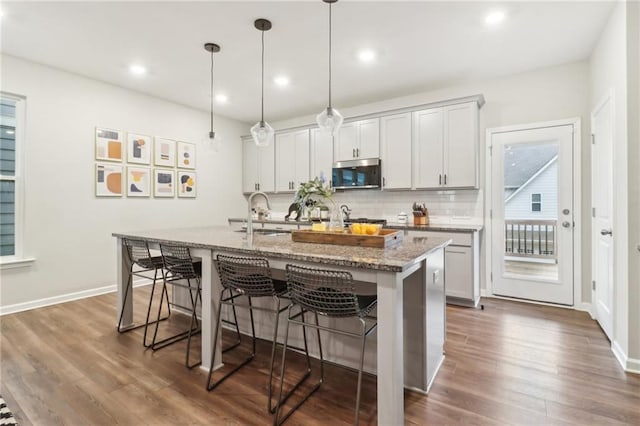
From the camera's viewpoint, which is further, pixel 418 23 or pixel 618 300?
pixel 418 23

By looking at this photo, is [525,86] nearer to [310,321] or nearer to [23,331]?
[310,321]

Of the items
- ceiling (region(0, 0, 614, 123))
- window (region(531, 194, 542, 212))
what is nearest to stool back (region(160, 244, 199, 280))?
ceiling (region(0, 0, 614, 123))

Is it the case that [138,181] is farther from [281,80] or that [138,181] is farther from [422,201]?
[422,201]

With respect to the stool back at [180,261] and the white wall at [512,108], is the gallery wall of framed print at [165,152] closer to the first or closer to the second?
the stool back at [180,261]

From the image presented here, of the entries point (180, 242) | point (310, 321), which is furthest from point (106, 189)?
point (310, 321)

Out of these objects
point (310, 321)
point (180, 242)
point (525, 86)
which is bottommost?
point (310, 321)

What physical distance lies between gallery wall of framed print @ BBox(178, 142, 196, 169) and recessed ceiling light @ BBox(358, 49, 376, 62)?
3153 millimetres

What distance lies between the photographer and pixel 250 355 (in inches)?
98.5

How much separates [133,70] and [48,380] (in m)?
3.34

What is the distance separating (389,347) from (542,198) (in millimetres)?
3252

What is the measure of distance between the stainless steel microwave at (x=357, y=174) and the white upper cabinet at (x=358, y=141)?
10 cm

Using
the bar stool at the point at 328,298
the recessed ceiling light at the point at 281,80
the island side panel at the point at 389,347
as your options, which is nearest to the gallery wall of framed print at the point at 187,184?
the recessed ceiling light at the point at 281,80

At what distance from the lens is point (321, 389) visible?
2.05m

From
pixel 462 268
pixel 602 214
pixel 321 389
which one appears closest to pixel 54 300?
pixel 321 389
